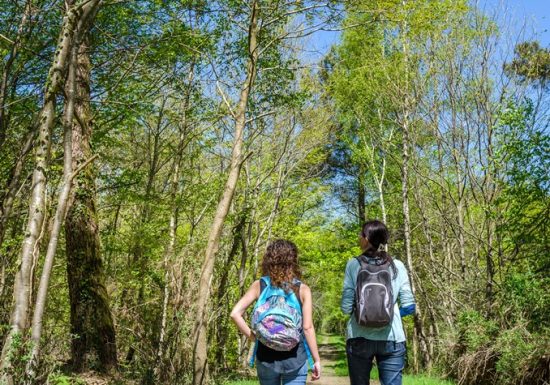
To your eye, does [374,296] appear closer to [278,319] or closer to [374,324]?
[374,324]

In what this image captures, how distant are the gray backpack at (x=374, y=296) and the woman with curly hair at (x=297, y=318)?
1.22 feet

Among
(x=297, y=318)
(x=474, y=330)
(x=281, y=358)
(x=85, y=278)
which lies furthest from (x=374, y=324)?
(x=85, y=278)

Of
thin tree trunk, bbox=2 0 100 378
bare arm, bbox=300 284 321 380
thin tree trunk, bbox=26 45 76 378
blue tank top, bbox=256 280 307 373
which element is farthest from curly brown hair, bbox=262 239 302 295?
thin tree trunk, bbox=2 0 100 378

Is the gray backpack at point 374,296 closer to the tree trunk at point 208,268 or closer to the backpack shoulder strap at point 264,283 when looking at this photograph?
the backpack shoulder strap at point 264,283

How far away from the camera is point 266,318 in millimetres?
3369

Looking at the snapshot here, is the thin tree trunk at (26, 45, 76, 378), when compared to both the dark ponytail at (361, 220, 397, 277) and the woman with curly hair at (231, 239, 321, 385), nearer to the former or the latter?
the woman with curly hair at (231, 239, 321, 385)

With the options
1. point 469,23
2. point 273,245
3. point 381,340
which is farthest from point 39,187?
point 469,23

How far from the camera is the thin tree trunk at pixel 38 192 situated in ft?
14.5

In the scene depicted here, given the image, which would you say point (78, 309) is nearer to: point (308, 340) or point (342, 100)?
point (308, 340)

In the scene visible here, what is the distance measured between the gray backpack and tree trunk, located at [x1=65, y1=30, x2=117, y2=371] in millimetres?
6609

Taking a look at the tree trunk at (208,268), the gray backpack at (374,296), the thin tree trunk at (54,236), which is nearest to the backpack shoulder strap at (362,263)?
the gray backpack at (374,296)

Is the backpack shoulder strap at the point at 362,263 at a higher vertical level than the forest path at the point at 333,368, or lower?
higher

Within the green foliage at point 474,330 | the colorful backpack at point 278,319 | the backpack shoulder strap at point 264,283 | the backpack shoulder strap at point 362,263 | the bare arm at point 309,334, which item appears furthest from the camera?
the green foliage at point 474,330

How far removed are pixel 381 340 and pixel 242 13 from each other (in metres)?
6.21
